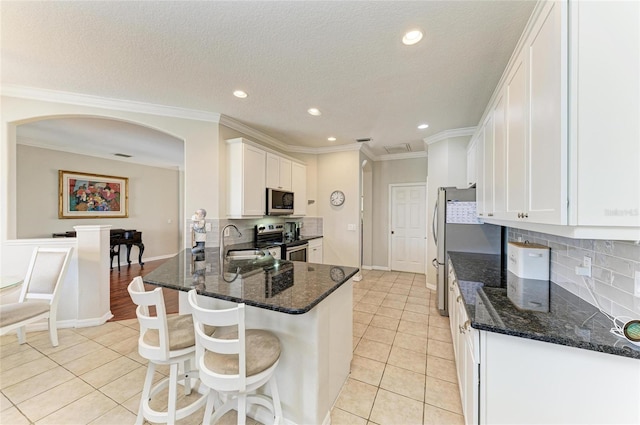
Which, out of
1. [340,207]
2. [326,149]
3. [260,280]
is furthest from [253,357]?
[326,149]

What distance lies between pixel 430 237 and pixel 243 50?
3987 millimetres

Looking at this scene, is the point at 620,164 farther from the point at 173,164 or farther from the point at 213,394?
the point at 173,164

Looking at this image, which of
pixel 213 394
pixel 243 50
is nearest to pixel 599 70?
pixel 243 50

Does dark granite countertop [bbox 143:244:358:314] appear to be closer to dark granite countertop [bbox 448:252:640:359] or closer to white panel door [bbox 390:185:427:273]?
A: dark granite countertop [bbox 448:252:640:359]

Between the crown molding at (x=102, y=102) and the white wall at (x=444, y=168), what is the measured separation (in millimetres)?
3627

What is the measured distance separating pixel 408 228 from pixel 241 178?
12.6 feet

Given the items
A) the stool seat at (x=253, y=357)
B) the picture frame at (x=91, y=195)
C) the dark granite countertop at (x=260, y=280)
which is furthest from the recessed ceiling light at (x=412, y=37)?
the picture frame at (x=91, y=195)

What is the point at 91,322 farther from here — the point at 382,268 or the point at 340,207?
the point at 382,268

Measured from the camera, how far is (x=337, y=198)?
4848mm

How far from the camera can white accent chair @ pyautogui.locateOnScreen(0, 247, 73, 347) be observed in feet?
7.86

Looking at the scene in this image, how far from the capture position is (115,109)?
9.46 feet

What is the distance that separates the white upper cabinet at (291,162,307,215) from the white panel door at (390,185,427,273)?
218 centimetres

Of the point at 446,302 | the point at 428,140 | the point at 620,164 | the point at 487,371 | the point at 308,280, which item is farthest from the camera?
the point at 428,140

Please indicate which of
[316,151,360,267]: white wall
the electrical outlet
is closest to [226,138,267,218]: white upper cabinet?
[316,151,360,267]: white wall
